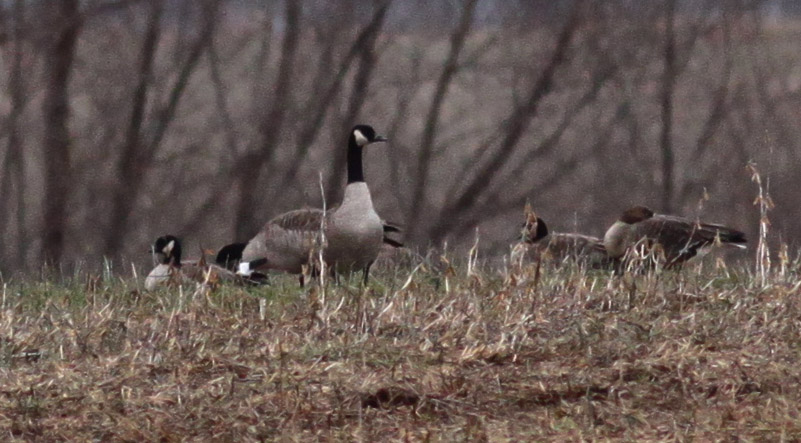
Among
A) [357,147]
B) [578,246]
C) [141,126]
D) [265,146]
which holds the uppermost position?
[357,147]

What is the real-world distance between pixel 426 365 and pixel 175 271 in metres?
2.94

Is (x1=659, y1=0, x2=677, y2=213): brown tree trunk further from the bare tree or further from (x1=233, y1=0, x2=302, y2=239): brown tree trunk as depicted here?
the bare tree

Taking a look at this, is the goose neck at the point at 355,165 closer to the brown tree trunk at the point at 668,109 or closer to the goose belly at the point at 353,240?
the goose belly at the point at 353,240

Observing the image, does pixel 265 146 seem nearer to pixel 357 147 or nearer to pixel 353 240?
pixel 357 147

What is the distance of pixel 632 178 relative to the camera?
22141mm

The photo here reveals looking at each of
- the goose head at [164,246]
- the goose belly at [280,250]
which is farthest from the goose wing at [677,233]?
the goose head at [164,246]

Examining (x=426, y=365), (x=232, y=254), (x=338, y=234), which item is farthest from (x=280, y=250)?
(x=426, y=365)

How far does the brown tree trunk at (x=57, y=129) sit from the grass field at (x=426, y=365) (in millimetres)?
12200

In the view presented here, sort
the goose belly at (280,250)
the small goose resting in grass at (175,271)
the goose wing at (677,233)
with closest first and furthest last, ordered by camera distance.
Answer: the small goose resting in grass at (175,271) < the goose wing at (677,233) < the goose belly at (280,250)

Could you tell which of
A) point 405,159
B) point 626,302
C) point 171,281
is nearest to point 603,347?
point 626,302

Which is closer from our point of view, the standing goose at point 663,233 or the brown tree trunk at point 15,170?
the standing goose at point 663,233

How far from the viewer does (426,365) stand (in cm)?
566

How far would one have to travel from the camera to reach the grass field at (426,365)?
4.95m

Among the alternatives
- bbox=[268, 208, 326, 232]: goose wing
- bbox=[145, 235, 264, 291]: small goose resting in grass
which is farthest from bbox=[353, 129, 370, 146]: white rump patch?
bbox=[145, 235, 264, 291]: small goose resting in grass
